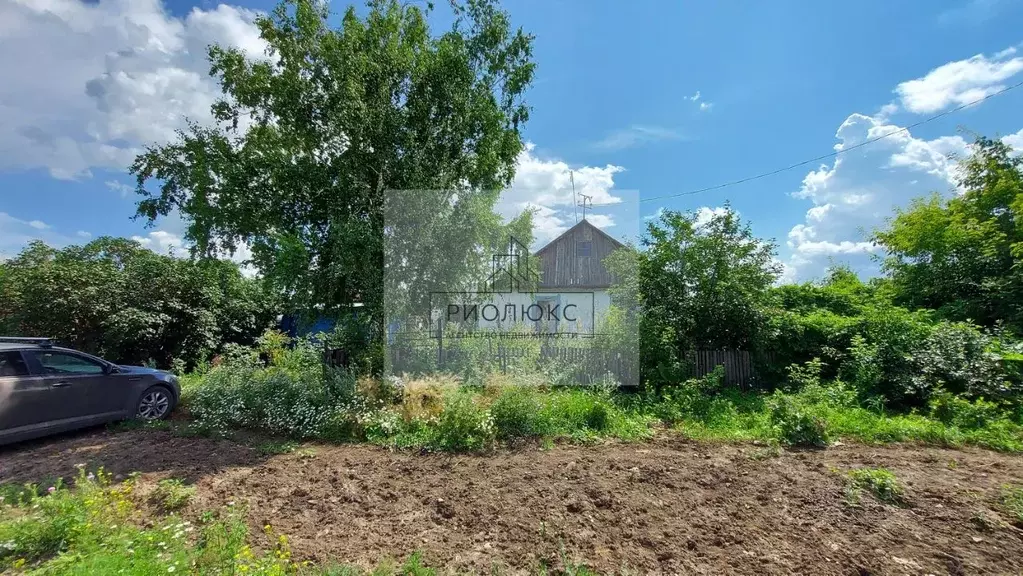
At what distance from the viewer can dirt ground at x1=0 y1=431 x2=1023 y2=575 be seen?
2.73 metres

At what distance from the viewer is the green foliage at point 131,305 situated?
30.5 ft

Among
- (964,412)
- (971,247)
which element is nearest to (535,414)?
(964,412)

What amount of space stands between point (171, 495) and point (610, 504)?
3.90 meters

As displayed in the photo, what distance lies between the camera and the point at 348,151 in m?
7.02

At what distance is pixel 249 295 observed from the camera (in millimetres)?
12453

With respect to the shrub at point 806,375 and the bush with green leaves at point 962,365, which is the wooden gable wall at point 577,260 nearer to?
the shrub at point 806,375

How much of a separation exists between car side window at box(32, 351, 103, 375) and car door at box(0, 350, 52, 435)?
164 millimetres

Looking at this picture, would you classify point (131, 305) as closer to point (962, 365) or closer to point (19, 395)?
point (19, 395)

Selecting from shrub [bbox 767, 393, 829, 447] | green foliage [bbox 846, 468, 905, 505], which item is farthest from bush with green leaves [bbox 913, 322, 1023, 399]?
green foliage [bbox 846, 468, 905, 505]

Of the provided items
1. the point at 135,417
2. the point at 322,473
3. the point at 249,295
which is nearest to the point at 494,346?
the point at 322,473

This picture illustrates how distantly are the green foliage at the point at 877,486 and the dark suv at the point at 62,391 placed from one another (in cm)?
924

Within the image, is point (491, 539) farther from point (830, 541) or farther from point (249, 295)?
point (249, 295)

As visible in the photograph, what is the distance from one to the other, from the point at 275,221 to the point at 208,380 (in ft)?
10.4

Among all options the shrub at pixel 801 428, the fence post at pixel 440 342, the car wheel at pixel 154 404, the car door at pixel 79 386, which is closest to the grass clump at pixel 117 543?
the car door at pixel 79 386
